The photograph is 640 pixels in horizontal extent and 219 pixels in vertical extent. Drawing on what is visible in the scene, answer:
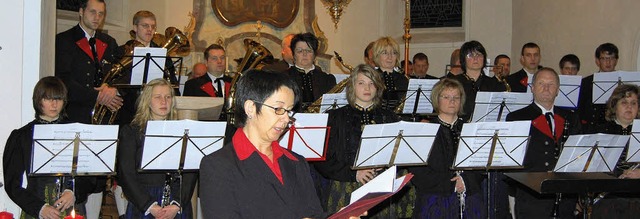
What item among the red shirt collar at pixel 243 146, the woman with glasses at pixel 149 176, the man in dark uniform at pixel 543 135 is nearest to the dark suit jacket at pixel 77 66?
the woman with glasses at pixel 149 176

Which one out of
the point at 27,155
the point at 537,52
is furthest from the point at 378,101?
the point at 537,52

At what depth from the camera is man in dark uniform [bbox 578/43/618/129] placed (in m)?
8.68

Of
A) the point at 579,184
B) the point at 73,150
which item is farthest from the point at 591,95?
the point at 73,150

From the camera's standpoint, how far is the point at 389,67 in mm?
8008

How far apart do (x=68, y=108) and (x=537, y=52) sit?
551 cm

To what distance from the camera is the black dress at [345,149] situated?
20.1 feet

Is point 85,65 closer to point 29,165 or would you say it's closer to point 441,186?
point 29,165

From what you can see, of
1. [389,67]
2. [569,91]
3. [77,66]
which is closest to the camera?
[77,66]

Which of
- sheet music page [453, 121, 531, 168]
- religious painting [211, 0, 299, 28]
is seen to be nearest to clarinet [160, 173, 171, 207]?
sheet music page [453, 121, 531, 168]

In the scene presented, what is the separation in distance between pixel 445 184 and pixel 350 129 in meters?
0.78

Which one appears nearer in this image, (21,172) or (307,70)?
(21,172)

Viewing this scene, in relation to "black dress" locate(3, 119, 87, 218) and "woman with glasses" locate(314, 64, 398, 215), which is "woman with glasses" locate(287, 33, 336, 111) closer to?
"woman with glasses" locate(314, 64, 398, 215)

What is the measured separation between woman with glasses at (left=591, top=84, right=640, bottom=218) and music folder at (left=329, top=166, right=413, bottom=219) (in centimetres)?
355

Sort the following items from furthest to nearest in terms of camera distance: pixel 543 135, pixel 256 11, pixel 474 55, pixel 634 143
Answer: pixel 256 11 → pixel 474 55 → pixel 543 135 → pixel 634 143
